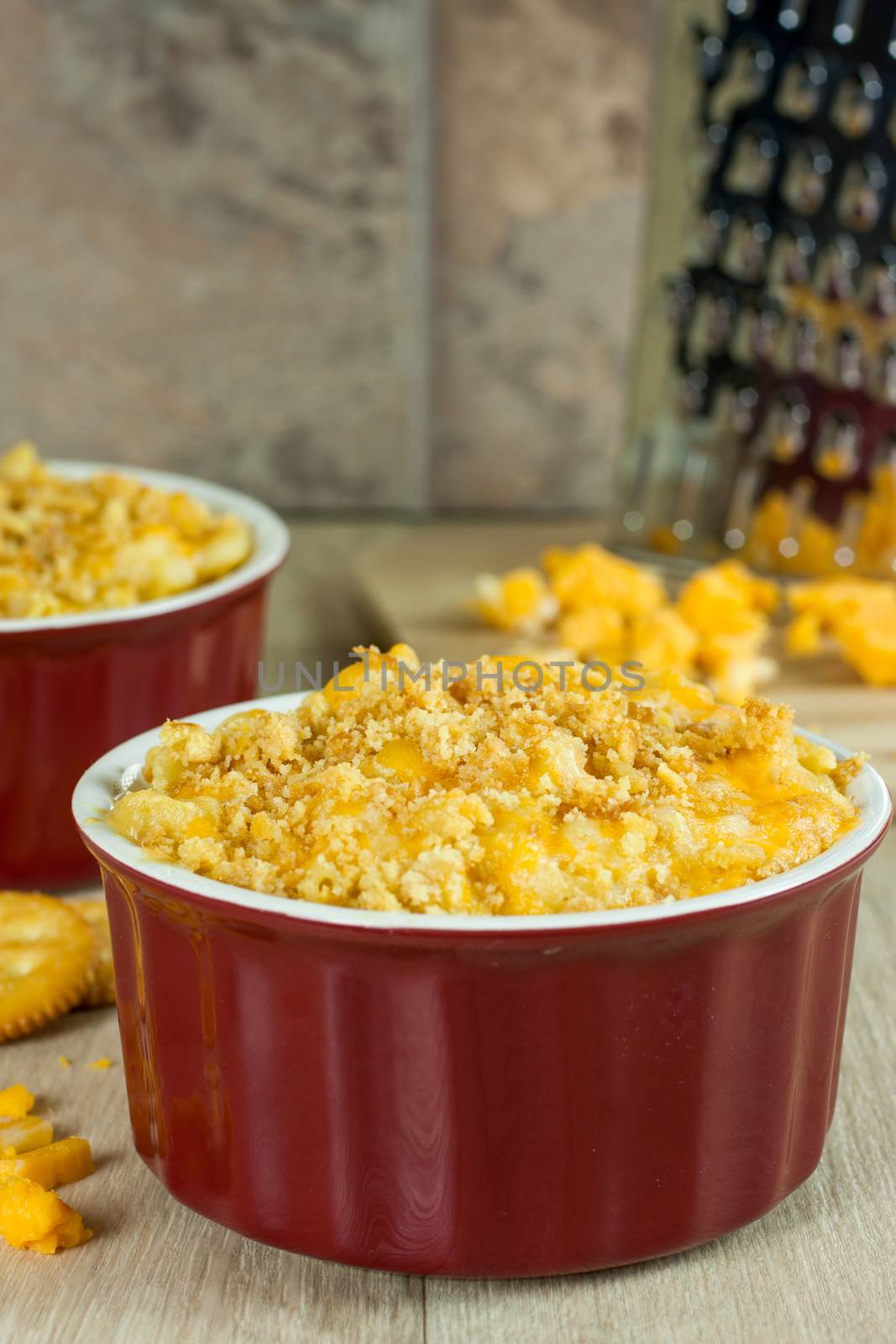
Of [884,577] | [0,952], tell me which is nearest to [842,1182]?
[0,952]

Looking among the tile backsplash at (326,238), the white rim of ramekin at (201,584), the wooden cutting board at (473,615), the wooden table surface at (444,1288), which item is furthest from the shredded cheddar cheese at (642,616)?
the wooden table surface at (444,1288)

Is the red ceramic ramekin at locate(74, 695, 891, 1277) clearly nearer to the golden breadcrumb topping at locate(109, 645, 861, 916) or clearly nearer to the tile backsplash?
the golden breadcrumb topping at locate(109, 645, 861, 916)

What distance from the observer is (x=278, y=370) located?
1.62 meters

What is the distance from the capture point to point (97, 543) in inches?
37.7

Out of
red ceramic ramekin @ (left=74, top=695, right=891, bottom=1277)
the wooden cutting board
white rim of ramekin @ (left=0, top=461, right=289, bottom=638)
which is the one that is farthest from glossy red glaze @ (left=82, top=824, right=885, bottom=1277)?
the wooden cutting board

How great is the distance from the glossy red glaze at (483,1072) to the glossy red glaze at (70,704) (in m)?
0.31

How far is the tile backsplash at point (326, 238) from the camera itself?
1.50 metres

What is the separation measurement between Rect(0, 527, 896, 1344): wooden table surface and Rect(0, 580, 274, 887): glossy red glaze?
0.24m

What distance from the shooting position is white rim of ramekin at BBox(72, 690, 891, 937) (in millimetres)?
541

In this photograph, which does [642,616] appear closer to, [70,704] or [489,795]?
[70,704]

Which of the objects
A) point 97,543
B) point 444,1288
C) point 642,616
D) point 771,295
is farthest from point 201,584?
point 771,295

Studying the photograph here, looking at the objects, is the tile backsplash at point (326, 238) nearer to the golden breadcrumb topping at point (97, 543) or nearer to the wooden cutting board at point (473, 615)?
the wooden cutting board at point (473, 615)

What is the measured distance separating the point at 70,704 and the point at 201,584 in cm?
12

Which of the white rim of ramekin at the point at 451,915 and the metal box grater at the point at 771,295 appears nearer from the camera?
the white rim of ramekin at the point at 451,915
